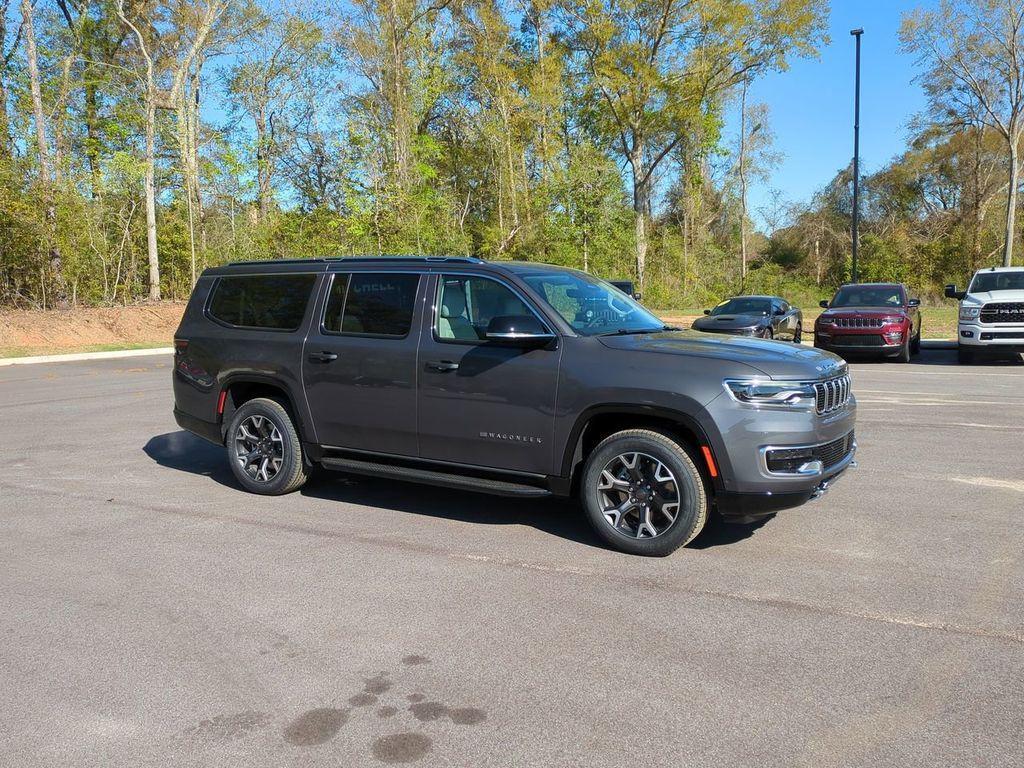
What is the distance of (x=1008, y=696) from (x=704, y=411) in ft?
6.64

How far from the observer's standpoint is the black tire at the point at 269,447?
6.41 metres

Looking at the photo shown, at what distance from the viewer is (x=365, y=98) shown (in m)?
32.5

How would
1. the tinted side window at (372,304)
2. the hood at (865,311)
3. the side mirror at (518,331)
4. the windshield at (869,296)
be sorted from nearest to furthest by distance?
the side mirror at (518,331)
the tinted side window at (372,304)
the hood at (865,311)
the windshield at (869,296)

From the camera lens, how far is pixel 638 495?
16.3 ft

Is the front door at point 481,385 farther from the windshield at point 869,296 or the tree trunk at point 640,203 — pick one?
the tree trunk at point 640,203

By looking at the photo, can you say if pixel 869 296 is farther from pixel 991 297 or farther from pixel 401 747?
pixel 401 747

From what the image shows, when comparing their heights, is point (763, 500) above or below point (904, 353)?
below

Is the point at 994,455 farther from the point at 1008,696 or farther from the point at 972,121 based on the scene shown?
the point at 972,121

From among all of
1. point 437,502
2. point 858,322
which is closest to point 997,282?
point 858,322

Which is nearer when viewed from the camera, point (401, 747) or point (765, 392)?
point (401, 747)

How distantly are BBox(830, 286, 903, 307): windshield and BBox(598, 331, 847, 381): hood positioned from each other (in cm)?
1436

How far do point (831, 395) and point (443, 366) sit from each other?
2541 millimetres

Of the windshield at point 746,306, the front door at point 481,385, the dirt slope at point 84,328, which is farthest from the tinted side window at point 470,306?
the dirt slope at point 84,328

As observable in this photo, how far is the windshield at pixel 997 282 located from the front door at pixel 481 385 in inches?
589
